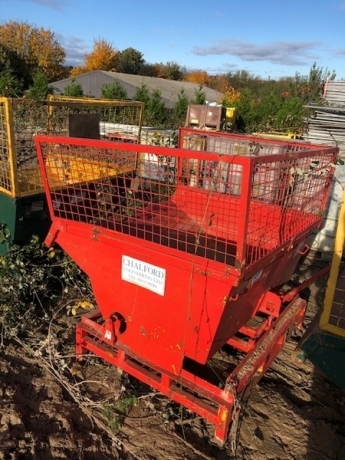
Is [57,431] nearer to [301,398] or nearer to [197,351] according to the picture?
[197,351]

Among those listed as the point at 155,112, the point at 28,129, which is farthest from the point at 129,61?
the point at 28,129

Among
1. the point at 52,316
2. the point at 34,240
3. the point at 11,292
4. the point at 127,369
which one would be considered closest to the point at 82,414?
the point at 127,369

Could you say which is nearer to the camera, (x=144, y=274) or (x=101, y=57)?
(x=144, y=274)

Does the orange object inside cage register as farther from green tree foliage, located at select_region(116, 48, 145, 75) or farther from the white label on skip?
green tree foliage, located at select_region(116, 48, 145, 75)

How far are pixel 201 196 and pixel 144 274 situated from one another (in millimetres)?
1149

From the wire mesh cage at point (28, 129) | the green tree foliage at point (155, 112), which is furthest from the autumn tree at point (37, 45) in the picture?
the wire mesh cage at point (28, 129)

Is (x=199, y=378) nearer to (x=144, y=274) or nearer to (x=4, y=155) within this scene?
(x=144, y=274)

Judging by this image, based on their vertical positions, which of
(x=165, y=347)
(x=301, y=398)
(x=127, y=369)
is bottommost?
(x=301, y=398)

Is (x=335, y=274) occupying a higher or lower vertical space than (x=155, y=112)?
lower

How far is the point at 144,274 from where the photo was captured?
2539 mm

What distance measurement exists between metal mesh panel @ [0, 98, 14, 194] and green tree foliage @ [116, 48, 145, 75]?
59.9 m

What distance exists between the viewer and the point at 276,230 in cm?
300

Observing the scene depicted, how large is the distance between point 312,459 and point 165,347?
49.1 inches

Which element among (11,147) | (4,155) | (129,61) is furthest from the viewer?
(129,61)
